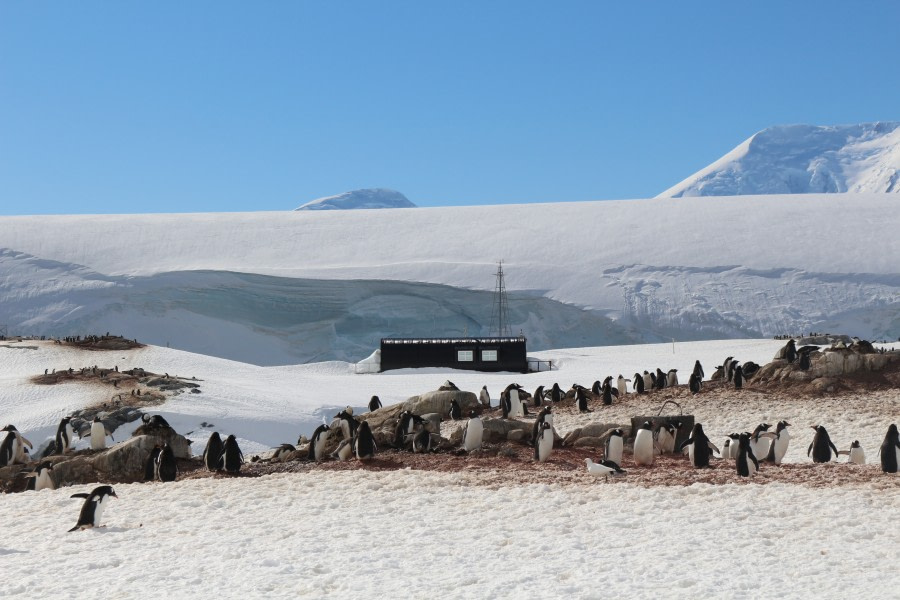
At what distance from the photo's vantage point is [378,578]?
5.91 meters

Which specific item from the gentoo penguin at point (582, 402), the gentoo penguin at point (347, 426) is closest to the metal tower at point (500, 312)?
the gentoo penguin at point (582, 402)

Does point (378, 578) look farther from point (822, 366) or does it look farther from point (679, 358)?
point (679, 358)

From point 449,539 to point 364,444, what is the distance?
4067 millimetres

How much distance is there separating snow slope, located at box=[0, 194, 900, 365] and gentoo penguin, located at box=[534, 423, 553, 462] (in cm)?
3009

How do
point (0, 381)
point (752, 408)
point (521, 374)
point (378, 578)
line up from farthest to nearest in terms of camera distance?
point (521, 374)
point (0, 381)
point (752, 408)
point (378, 578)

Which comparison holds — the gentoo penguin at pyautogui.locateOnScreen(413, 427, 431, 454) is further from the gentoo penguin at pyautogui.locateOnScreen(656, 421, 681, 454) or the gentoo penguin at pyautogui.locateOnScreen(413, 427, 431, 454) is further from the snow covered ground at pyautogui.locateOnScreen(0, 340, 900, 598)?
the gentoo penguin at pyautogui.locateOnScreen(656, 421, 681, 454)

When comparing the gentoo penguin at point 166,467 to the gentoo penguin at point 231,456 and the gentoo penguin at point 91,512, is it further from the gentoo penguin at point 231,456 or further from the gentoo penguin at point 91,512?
the gentoo penguin at point 91,512

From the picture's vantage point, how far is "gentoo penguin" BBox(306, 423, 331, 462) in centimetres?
1168

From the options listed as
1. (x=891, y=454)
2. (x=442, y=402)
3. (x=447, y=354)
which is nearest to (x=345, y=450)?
(x=891, y=454)

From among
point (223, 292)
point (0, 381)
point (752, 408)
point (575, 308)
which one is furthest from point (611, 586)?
point (223, 292)

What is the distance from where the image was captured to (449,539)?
6863 mm

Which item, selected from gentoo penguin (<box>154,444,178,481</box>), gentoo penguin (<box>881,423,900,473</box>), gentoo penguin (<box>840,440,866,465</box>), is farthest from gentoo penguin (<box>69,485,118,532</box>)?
gentoo penguin (<box>840,440,866,465</box>)

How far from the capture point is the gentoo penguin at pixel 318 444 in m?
11.7

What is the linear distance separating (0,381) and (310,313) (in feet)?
79.2
